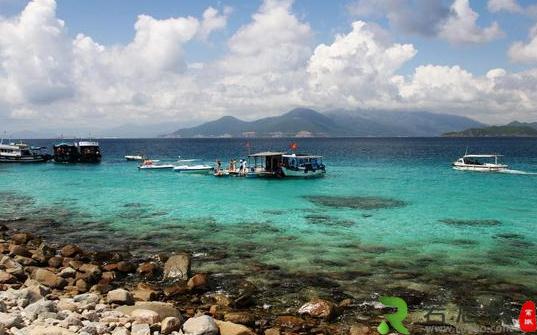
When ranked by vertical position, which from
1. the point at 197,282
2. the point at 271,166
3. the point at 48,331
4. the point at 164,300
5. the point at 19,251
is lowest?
the point at 164,300

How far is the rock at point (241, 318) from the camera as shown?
557 inches

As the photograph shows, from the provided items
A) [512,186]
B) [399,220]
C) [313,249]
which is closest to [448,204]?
[399,220]

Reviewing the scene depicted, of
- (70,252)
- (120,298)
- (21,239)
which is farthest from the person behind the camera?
(21,239)

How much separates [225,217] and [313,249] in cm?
1142

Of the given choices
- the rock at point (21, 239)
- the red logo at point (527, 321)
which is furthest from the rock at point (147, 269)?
the red logo at point (527, 321)

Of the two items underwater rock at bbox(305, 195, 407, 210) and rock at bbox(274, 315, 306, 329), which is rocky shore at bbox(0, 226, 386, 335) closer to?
rock at bbox(274, 315, 306, 329)

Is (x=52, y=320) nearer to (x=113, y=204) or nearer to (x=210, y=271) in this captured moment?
(x=210, y=271)

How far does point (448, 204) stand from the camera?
40875 millimetres

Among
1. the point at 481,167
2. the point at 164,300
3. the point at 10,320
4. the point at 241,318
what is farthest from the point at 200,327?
the point at 481,167

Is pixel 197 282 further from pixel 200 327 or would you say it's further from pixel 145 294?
pixel 200 327

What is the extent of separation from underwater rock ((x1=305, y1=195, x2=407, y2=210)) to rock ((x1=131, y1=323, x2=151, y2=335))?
2911cm

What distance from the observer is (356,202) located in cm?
4222

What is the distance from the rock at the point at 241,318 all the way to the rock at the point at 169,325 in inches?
82.0

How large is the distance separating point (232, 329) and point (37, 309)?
5725 millimetres
